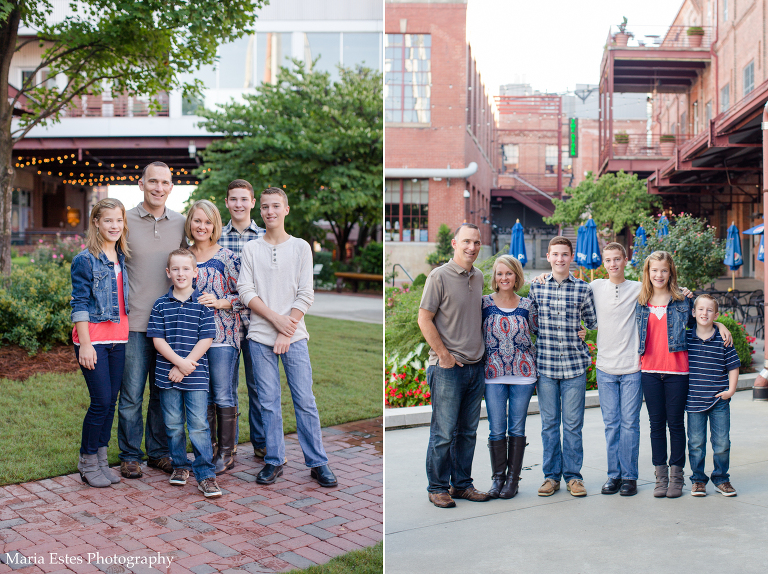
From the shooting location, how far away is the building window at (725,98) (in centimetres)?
898

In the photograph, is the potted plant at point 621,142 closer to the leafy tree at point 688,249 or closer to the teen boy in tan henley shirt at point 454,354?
the leafy tree at point 688,249

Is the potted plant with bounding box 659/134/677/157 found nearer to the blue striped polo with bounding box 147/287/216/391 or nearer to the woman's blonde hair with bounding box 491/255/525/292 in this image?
the woman's blonde hair with bounding box 491/255/525/292

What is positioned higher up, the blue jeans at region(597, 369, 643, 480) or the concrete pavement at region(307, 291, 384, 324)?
the blue jeans at region(597, 369, 643, 480)

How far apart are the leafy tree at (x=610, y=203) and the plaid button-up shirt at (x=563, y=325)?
4.65 meters

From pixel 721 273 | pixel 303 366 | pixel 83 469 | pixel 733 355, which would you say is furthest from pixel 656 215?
pixel 83 469

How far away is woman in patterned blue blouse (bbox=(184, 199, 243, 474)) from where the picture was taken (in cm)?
409

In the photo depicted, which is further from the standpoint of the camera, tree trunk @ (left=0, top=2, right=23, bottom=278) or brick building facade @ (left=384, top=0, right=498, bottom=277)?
brick building facade @ (left=384, top=0, right=498, bottom=277)

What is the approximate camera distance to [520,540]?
3.34 meters

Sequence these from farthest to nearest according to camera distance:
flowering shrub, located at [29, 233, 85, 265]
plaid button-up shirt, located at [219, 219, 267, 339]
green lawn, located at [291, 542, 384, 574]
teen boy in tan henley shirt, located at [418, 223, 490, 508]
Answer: flowering shrub, located at [29, 233, 85, 265] → plaid button-up shirt, located at [219, 219, 267, 339] → teen boy in tan henley shirt, located at [418, 223, 490, 508] → green lawn, located at [291, 542, 384, 574]

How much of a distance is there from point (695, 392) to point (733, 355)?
0.29m

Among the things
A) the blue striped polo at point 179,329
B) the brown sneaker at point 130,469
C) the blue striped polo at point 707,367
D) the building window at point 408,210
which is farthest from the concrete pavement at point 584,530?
the building window at point 408,210

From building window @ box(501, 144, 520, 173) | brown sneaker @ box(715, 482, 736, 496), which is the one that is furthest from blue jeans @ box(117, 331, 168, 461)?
building window @ box(501, 144, 520, 173)

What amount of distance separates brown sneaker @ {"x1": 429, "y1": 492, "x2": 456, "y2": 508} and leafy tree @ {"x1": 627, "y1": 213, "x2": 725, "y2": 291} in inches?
228

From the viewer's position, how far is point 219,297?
4133 mm
